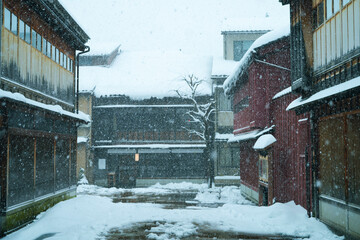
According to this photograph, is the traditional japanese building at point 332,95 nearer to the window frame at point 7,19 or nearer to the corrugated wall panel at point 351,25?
the corrugated wall panel at point 351,25

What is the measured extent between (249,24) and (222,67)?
5.44 m

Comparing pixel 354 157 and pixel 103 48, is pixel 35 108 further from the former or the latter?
pixel 103 48

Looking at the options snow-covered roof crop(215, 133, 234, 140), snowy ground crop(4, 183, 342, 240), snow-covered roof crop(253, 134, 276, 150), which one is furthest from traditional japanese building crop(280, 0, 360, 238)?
snow-covered roof crop(215, 133, 234, 140)

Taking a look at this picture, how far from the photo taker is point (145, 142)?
3278 centimetres

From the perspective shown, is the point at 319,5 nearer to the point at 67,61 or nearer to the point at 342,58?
the point at 342,58

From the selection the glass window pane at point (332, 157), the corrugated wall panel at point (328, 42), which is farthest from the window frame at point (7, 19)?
the glass window pane at point (332, 157)

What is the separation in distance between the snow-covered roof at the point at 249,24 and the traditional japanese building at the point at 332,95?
20.9 metres

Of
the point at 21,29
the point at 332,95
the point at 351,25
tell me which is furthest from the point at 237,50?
the point at 332,95

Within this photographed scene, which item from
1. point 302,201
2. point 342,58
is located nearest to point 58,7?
point 342,58

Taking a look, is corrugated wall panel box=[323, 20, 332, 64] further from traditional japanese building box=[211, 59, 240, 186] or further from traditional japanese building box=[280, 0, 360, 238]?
traditional japanese building box=[211, 59, 240, 186]

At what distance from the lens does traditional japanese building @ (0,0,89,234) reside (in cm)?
1118

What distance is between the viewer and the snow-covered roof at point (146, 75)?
107 feet

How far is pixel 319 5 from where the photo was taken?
1140cm

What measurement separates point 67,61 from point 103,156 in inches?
→ 634
